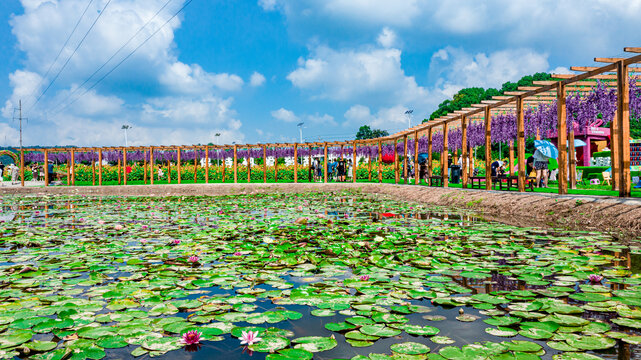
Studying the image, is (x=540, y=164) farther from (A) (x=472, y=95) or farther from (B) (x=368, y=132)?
(B) (x=368, y=132)

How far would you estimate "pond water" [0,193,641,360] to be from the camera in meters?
1.56

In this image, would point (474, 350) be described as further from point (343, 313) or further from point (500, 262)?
point (500, 262)

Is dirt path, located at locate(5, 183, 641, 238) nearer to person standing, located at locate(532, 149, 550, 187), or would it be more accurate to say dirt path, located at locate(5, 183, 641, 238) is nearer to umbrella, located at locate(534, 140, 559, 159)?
umbrella, located at locate(534, 140, 559, 159)

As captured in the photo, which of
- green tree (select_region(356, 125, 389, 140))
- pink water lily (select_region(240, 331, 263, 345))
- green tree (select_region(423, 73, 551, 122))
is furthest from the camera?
green tree (select_region(356, 125, 389, 140))

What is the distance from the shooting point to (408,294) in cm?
224

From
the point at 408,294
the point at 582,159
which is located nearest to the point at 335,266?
the point at 408,294

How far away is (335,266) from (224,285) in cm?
88

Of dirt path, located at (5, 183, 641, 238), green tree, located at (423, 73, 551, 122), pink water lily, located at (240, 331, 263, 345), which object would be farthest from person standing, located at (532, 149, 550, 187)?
green tree, located at (423, 73, 551, 122)

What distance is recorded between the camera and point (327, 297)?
2.19 meters

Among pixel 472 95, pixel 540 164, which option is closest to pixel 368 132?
pixel 472 95

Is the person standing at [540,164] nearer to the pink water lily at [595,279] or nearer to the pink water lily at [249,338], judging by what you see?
the pink water lily at [595,279]

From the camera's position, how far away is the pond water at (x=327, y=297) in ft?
5.11

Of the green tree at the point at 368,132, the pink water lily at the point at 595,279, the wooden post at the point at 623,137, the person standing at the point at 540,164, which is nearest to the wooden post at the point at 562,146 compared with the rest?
the wooden post at the point at 623,137

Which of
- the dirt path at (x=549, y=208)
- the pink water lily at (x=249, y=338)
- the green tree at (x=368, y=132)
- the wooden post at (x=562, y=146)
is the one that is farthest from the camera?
the green tree at (x=368, y=132)
